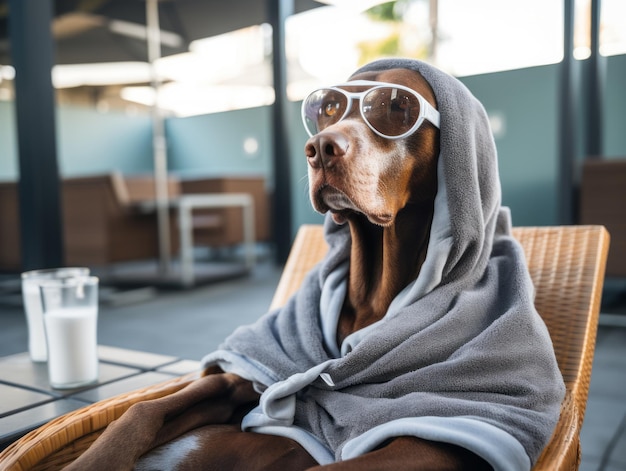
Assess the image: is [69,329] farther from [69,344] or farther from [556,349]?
[556,349]

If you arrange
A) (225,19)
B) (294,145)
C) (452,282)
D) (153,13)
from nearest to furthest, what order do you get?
1. (452,282)
2. (153,13)
3. (225,19)
4. (294,145)

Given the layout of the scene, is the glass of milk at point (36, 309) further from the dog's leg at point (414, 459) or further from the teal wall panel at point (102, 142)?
the teal wall panel at point (102, 142)

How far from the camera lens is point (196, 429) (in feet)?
3.46

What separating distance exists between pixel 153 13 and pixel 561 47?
3350 mm

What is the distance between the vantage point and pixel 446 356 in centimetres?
94

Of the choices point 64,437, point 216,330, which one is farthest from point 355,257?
point 216,330

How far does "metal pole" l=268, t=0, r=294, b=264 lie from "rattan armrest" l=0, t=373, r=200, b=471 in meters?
4.98

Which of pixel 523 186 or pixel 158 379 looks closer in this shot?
pixel 158 379

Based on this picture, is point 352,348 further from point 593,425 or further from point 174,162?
point 174,162

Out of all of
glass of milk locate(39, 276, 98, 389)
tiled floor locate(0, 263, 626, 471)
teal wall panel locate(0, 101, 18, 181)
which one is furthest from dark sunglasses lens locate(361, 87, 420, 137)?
teal wall panel locate(0, 101, 18, 181)

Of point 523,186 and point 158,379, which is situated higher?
point 523,186

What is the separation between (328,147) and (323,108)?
0.20 m

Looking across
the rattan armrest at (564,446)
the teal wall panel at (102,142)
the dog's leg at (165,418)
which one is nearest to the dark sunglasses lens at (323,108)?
the dog's leg at (165,418)

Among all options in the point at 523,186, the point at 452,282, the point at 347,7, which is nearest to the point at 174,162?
the point at 347,7
